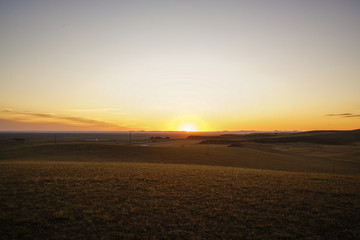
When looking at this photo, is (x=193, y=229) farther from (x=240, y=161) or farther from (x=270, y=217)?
(x=240, y=161)

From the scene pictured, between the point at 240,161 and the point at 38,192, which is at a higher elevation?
the point at 38,192

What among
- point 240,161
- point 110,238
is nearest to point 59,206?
point 110,238

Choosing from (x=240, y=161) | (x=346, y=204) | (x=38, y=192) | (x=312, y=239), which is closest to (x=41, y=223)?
(x=38, y=192)

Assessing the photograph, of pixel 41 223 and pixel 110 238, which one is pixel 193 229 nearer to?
pixel 110 238

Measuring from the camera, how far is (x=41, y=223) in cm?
873

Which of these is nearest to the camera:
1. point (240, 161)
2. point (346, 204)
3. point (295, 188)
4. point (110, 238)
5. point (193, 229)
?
point (110, 238)

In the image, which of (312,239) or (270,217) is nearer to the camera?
(312,239)

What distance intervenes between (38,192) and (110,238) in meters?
8.03

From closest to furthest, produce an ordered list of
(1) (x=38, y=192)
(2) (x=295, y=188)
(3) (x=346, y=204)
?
(3) (x=346, y=204)
(1) (x=38, y=192)
(2) (x=295, y=188)

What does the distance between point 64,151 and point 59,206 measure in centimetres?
3959

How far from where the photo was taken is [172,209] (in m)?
10.6

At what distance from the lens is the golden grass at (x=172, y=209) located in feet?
27.3

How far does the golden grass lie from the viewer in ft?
27.3

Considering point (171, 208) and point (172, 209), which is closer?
point (172, 209)
